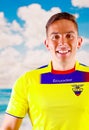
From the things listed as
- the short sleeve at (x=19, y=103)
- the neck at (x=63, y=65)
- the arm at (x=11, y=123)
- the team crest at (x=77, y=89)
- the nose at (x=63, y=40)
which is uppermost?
the nose at (x=63, y=40)

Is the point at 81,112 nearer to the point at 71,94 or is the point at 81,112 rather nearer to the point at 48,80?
the point at 71,94

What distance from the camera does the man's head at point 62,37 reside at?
149 cm

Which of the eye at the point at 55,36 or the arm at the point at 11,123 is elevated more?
the eye at the point at 55,36

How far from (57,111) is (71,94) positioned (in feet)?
0.39

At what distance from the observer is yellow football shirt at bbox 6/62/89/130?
139 centimetres

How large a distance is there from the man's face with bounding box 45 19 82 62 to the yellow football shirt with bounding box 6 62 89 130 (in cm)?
11

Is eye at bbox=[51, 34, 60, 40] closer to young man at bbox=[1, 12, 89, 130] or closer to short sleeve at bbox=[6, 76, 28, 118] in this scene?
young man at bbox=[1, 12, 89, 130]

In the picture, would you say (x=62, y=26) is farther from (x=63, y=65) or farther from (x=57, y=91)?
(x=57, y=91)

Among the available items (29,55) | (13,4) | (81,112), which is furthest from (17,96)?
(13,4)

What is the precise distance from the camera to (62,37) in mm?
1499

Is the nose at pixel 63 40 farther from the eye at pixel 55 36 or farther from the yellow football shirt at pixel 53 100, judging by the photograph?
the yellow football shirt at pixel 53 100

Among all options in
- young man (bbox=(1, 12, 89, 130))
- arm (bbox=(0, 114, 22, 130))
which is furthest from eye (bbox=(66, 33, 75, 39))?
arm (bbox=(0, 114, 22, 130))

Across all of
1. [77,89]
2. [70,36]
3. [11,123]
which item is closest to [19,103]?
[11,123]

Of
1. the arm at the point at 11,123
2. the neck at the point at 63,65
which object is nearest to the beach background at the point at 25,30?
the neck at the point at 63,65
